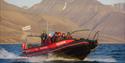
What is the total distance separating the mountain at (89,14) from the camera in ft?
157

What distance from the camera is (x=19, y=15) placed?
175 ft

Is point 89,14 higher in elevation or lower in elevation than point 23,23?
higher

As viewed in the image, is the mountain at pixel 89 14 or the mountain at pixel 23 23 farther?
the mountain at pixel 89 14

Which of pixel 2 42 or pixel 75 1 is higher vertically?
pixel 75 1

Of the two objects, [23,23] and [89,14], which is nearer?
[23,23]

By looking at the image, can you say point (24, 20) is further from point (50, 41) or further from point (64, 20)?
point (50, 41)

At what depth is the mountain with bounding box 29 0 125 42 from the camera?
47.8 metres

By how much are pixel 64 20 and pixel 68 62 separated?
58.1 ft

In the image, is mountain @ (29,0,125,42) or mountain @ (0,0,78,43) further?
mountain @ (29,0,125,42)

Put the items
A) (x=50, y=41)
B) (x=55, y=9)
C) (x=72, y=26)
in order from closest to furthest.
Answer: (x=50, y=41)
(x=72, y=26)
(x=55, y=9)

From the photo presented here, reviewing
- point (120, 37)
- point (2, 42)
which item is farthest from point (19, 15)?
point (120, 37)

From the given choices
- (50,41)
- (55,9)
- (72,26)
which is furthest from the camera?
(55,9)

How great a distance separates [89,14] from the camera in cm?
5169

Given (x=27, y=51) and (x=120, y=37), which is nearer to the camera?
(x=27, y=51)
